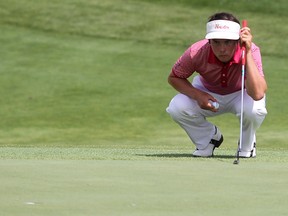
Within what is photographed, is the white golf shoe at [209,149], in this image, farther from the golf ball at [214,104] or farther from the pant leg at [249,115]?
the golf ball at [214,104]

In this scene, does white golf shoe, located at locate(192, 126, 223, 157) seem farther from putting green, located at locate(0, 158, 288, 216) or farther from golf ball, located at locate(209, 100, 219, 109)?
putting green, located at locate(0, 158, 288, 216)

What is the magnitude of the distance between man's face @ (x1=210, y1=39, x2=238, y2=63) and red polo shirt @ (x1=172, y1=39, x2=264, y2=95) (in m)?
0.07

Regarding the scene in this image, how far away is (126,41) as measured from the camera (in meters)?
17.7

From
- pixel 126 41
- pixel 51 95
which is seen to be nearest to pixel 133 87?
pixel 51 95

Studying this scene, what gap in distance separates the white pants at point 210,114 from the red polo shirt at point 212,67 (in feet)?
0.30

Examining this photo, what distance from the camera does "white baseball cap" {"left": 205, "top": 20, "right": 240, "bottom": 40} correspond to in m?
6.49

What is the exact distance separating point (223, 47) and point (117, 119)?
7.45 m

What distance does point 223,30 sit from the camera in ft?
21.3

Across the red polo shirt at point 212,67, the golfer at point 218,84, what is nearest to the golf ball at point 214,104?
the golfer at point 218,84

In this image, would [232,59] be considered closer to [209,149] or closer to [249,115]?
[249,115]

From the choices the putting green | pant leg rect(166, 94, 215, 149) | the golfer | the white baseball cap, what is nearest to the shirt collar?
the golfer

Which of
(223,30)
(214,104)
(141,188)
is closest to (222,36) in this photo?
(223,30)

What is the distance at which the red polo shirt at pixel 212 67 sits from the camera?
22.2ft

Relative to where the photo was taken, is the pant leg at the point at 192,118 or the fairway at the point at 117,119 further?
the pant leg at the point at 192,118
